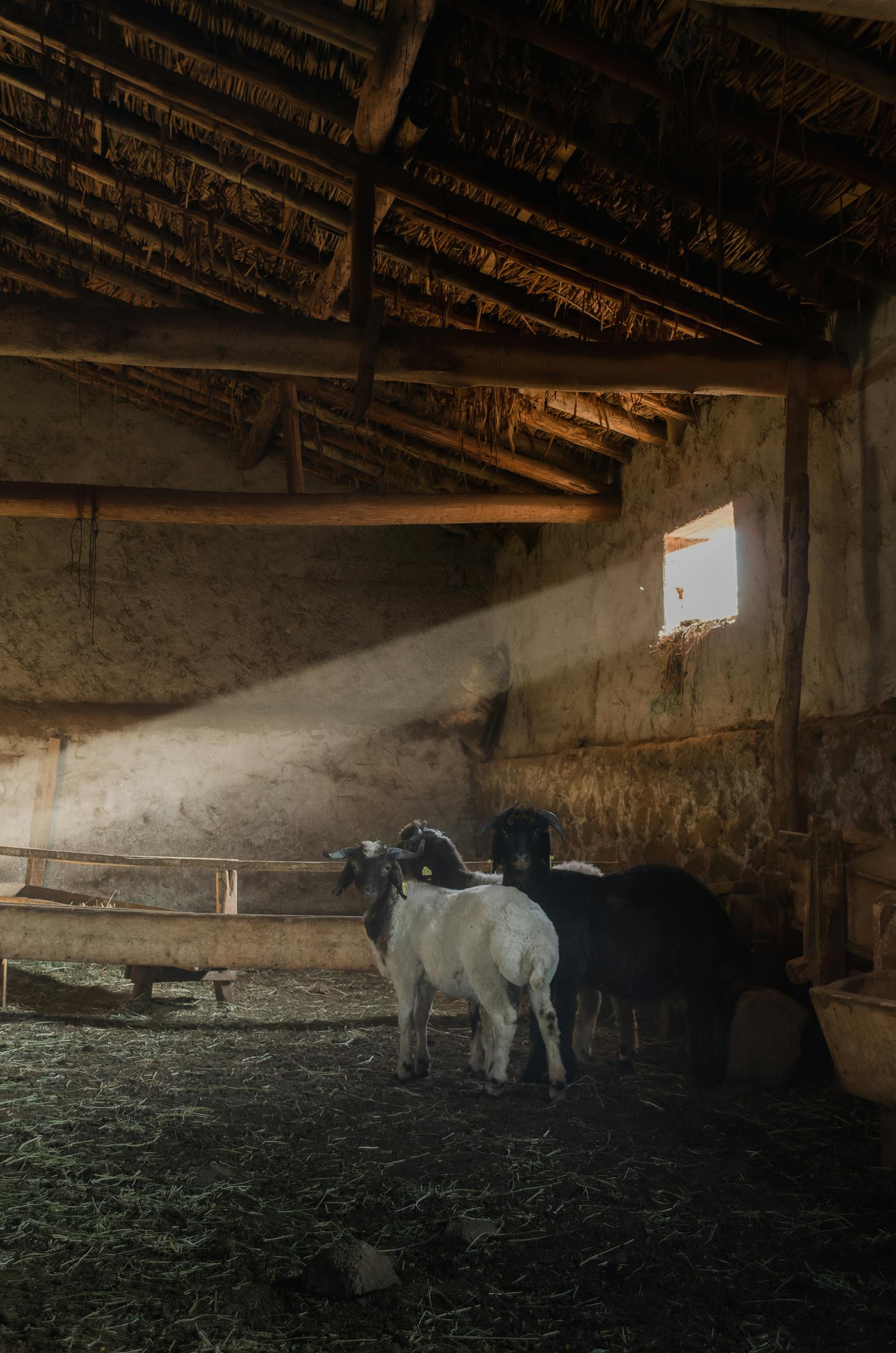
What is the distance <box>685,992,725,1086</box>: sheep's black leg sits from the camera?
4.68 metres

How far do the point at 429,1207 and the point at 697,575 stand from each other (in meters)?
5.70

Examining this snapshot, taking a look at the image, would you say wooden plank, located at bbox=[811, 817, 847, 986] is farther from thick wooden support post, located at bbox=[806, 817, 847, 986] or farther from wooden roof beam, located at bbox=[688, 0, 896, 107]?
wooden roof beam, located at bbox=[688, 0, 896, 107]

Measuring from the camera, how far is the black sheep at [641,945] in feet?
15.4

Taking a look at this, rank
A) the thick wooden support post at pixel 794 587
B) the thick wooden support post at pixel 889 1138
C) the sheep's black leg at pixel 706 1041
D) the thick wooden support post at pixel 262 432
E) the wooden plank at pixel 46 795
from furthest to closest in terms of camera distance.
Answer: the wooden plank at pixel 46 795, the thick wooden support post at pixel 262 432, the thick wooden support post at pixel 794 587, the sheep's black leg at pixel 706 1041, the thick wooden support post at pixel 889 1138

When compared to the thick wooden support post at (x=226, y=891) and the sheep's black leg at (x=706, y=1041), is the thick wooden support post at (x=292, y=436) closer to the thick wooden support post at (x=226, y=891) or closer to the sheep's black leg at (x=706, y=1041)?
the thick wooden support post at (x=226, y=891)

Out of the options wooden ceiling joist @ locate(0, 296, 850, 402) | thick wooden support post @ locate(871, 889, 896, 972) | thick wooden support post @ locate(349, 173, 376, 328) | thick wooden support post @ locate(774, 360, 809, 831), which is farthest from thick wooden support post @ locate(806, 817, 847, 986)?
thick wooden support post @ locate(349, 173, 376, 328)

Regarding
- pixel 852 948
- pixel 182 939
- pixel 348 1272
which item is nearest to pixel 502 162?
pixel 852 948

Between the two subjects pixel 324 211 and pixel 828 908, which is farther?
pixel 324 211

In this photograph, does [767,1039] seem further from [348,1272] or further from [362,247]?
[362,247]

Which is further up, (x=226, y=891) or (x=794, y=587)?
(x=794, y=587)

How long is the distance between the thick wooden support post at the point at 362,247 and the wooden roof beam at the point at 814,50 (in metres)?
2.10

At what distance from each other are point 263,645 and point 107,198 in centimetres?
497

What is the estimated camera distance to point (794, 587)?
5.38 metres

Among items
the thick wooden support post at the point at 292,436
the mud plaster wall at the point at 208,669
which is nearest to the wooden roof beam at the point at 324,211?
the thick wooden support post at the point at 292,436
